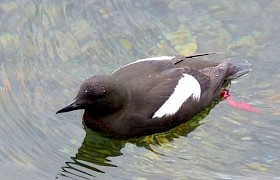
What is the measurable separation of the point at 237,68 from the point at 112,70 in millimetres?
1246

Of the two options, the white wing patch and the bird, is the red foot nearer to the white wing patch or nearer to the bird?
the bird

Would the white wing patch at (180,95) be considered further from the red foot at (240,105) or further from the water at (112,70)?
the red foot at (240,105)

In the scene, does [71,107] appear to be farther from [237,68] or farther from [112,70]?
[237,68]

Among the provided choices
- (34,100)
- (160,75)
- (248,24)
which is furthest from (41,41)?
(248,24)

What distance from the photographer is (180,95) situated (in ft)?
25.2

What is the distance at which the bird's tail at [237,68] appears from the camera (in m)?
8.32

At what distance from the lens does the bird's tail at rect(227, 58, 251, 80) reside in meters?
8.32

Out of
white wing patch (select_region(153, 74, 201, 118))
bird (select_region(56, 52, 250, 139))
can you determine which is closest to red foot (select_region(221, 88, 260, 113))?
bird (select_region(56, 52, 250, 139))

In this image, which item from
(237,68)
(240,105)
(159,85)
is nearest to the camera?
(159,85)

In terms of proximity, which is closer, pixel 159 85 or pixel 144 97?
pixel 144 97

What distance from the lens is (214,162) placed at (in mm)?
7402

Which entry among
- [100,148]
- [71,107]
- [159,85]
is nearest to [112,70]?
[159,85]

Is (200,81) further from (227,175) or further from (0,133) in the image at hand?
(0,133)

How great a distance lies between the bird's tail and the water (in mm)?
92
